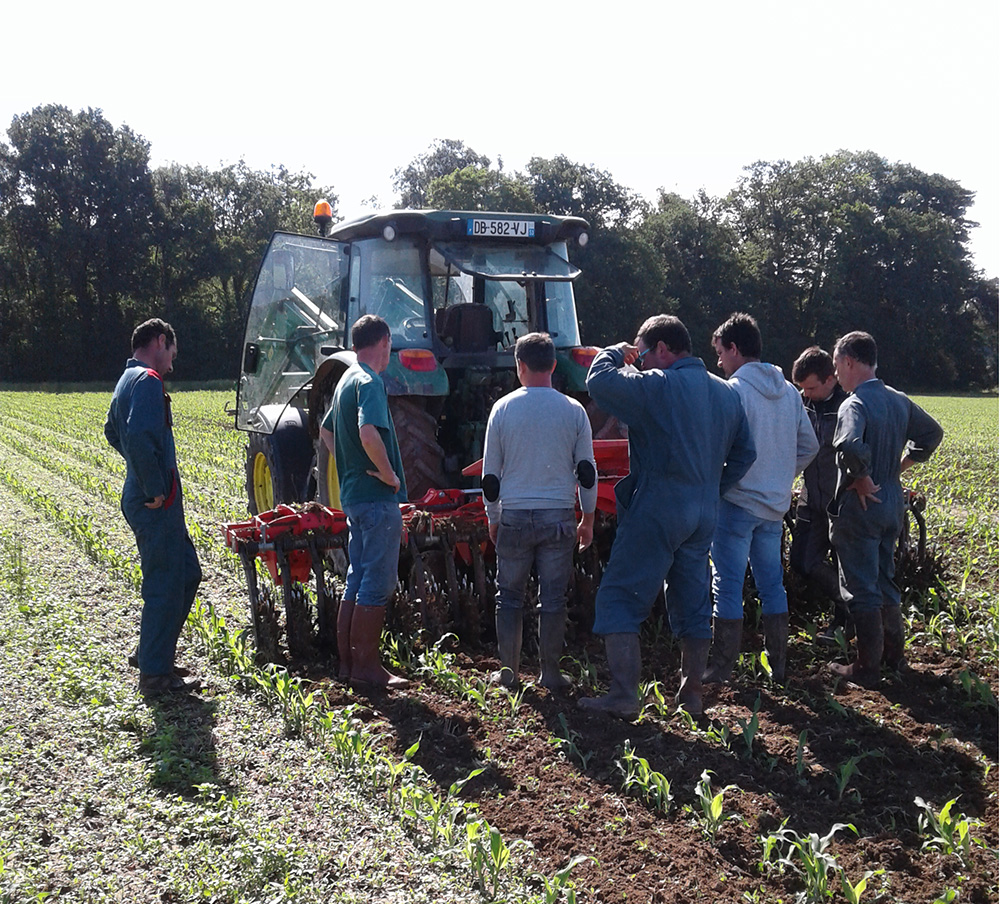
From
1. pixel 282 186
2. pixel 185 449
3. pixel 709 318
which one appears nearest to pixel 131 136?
pixel 282 186

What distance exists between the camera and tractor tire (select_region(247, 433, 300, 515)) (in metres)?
6.78

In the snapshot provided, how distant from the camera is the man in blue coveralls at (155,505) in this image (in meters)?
4.53

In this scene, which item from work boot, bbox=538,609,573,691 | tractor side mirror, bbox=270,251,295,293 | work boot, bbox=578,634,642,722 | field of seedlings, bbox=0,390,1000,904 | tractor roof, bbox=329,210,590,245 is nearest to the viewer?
field of seedlings, bbox=0,390,1000,904

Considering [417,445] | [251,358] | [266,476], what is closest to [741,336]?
[417,445]

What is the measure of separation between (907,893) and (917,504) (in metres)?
3.34

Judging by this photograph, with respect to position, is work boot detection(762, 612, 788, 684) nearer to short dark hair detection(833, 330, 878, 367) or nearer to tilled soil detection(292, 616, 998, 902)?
tilled soil detection(292, 616, 998, 902)

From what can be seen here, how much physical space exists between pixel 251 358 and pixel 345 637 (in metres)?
3.73

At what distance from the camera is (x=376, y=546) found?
14.9 ft

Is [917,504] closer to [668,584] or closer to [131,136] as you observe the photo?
[668,584]

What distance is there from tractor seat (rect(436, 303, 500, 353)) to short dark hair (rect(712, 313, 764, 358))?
2.11 m

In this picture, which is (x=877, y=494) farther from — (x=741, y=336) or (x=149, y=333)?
(x=149, y=333)

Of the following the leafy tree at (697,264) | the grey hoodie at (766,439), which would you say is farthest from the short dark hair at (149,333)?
the leafy tree at (697,264)

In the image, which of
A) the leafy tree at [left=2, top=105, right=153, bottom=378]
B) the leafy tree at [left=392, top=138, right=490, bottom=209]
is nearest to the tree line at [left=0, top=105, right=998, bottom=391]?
the leafy tree at [left=2, top=105, right=153, bottom=378]

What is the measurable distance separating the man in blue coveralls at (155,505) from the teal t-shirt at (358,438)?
83 cm
